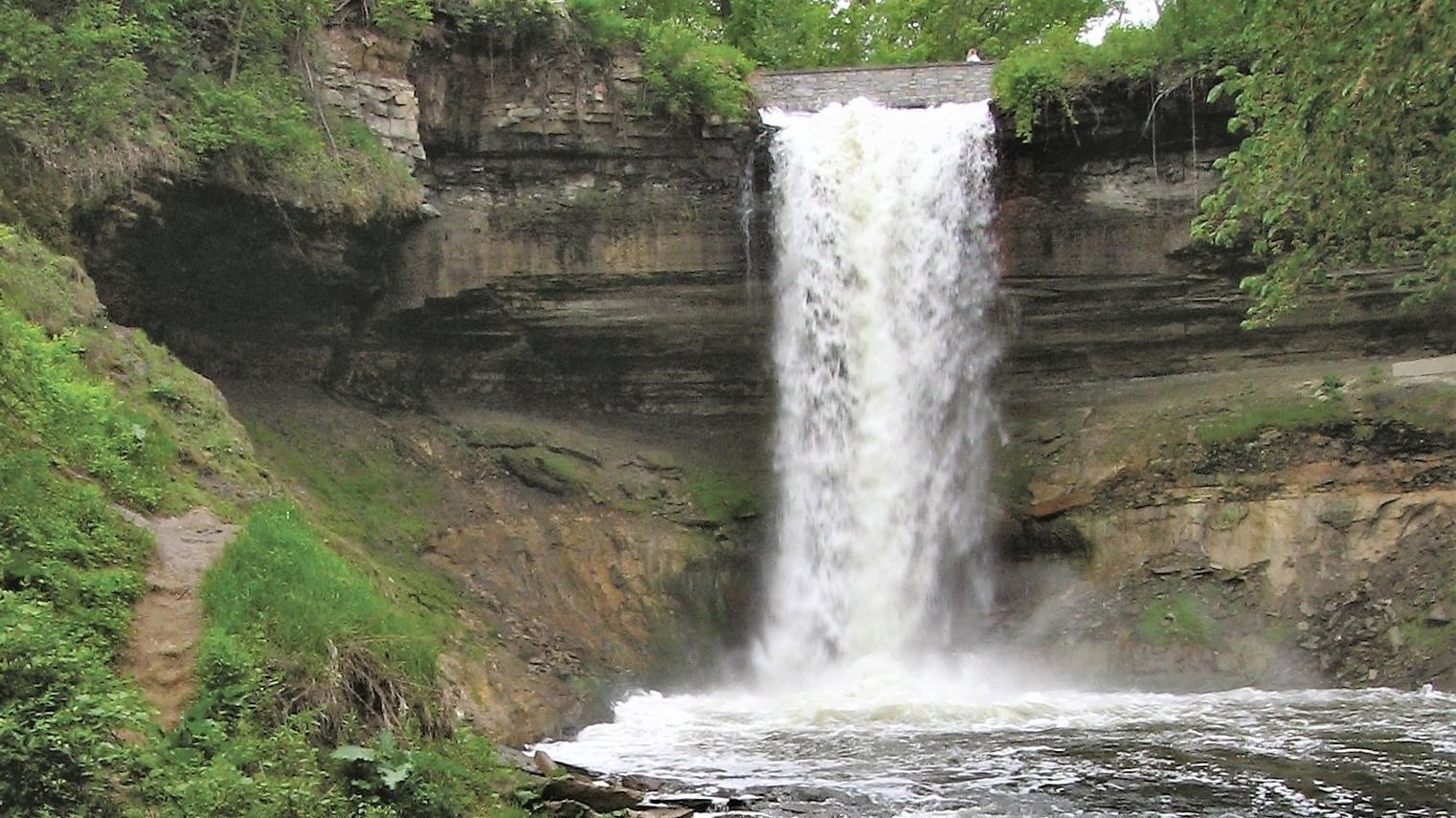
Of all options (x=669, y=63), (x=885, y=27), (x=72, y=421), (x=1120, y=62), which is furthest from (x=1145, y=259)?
(x=885, y=27)

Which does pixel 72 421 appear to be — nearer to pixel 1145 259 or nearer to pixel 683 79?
pixel 683 79

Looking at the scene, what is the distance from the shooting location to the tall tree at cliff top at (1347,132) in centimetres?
766

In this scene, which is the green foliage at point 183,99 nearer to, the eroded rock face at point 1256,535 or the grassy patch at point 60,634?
the grassy patch at point 60,634

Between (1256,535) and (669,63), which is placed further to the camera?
(669,63)

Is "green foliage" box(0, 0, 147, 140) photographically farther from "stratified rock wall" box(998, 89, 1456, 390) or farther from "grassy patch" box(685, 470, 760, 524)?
"stratified rock wall" box(998, 89, 1456, 390)

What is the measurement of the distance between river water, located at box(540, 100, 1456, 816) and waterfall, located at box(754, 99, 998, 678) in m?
0.03

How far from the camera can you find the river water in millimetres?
12188

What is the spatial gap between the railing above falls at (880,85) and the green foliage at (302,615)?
1165cm

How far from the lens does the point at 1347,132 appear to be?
8.46 metres

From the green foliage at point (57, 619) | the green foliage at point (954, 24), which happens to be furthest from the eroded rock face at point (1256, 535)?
the green foliage at point (954, 24)

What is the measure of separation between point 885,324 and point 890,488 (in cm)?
231

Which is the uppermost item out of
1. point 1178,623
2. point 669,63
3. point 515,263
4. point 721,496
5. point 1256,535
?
point 669,63

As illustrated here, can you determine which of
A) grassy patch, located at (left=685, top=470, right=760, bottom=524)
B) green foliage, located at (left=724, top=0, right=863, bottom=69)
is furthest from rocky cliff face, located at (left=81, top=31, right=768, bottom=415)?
green foliage, located at (left=724, top=0, right=863, bottom=69)

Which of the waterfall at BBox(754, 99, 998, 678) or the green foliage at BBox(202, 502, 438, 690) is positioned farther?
the waterfall at BBox(754, 99, 998, 678)
